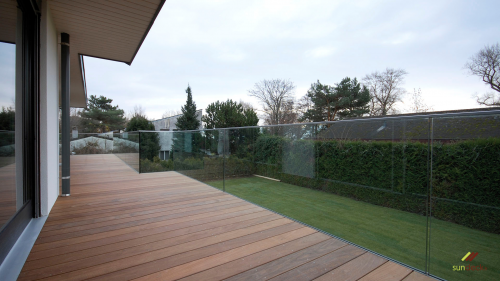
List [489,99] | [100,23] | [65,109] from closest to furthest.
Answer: [100,23] → [65,109] → [489,99]

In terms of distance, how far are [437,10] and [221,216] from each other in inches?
910

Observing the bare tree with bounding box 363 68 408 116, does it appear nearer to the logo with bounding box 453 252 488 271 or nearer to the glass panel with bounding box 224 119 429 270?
the glass panel with bounding box 224 119 429 270

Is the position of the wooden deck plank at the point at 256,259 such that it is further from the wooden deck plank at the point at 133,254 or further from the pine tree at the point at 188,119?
the pine tree at the point at 188,119

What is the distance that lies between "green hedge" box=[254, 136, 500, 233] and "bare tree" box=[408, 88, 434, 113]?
65.5 feet

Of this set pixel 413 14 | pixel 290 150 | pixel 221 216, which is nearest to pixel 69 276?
pixel 221 216

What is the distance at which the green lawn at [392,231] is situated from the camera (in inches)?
67.6

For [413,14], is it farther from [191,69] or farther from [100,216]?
[100,216]

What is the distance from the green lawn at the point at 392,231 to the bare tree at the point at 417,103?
1997cm

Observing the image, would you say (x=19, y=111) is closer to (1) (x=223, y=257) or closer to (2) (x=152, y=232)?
(2) (x=152, y=232)

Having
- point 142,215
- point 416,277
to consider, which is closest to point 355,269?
point 416,277

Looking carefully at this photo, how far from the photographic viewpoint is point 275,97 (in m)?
22.9

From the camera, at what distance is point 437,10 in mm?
17828

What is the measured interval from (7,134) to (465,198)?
345cm

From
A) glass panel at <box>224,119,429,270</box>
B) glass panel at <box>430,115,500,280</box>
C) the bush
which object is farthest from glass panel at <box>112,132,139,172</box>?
glass panel at <box>430,115,500,280</box>
